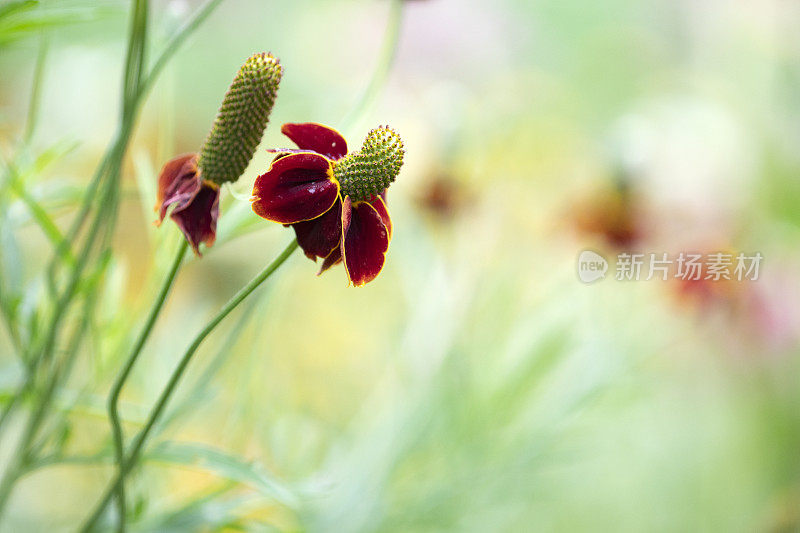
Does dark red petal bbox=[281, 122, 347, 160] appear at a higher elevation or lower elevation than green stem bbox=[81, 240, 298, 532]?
higher

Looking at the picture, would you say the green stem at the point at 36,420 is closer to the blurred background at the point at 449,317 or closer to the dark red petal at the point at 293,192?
the blurred background at the point at 449,317

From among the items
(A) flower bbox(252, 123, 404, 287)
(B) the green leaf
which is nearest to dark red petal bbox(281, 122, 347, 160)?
(A) flower bbox(252, 123, 404, 287)

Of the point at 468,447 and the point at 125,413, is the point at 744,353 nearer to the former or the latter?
the point at 468,447

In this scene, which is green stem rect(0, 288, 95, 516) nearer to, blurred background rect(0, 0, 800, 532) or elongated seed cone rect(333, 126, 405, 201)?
blurred background rect(0, 0, 800, 532)

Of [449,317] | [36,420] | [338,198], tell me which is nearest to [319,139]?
[338,198]

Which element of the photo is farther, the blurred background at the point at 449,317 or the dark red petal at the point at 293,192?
the blurred background at the point at 449,317

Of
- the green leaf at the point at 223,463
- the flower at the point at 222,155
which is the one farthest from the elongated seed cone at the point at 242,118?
the green leaf at the point at 223,463

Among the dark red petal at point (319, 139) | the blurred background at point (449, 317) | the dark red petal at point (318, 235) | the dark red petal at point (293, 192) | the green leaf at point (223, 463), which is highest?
the blurred background at point (449, 317)
